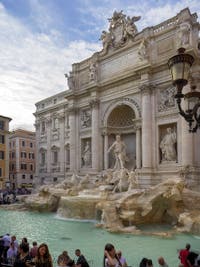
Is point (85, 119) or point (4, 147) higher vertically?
point (85, 119)

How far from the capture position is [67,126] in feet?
96.7

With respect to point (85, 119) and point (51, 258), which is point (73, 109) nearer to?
point (85, 119)

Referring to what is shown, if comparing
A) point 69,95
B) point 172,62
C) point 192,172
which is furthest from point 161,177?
point 172,62

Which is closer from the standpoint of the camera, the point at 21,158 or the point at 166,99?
the point at 166,99

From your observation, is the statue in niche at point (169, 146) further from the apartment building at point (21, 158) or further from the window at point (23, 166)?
the window at point (23, 166)

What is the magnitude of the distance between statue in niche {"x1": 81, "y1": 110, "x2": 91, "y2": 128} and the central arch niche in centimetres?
237

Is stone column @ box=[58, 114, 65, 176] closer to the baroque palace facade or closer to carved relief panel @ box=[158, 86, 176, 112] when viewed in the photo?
the baroque palace facade

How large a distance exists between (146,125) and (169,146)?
223 centimetres

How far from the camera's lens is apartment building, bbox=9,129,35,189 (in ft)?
146

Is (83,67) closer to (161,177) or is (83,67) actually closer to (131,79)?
(131,79)

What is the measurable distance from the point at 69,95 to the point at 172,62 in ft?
70.3

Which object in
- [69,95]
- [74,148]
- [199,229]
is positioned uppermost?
[69,95]

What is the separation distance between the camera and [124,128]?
77.6ft

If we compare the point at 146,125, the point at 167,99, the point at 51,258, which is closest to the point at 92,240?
the point at 51,258
